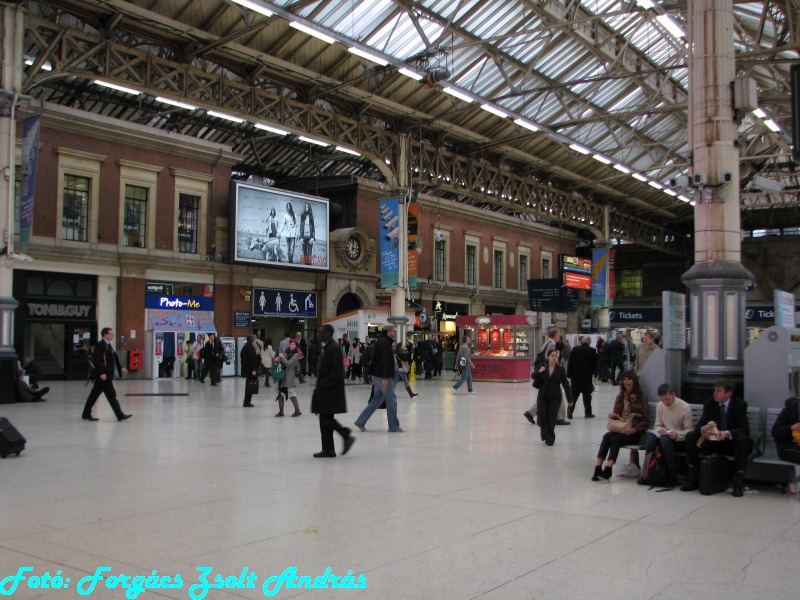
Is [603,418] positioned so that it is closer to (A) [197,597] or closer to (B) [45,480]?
(B) [45,480]

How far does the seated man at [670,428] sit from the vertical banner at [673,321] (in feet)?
3.60

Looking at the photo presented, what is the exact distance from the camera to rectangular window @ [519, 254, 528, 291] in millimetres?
47375

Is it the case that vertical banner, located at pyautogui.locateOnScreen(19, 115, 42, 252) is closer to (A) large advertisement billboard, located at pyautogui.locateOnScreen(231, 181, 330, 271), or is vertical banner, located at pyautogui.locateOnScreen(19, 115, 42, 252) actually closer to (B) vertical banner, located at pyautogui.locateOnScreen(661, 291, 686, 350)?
(A) large advertisement billboard, located at pyautogui.locateOnScreen(231, 181, 330, 271)

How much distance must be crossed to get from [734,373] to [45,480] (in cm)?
765

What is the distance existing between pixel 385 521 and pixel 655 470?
317 centimetres

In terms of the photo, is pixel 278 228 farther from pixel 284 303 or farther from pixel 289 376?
pixel 289 376

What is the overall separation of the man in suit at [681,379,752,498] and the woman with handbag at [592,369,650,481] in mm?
673

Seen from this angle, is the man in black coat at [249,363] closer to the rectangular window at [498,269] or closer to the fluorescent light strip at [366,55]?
the fluorescent light strip at [366,55]

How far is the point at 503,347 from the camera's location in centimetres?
2980

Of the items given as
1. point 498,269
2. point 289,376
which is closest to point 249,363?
point 289,376

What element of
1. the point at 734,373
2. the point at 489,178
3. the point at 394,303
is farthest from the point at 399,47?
the point at 734,373

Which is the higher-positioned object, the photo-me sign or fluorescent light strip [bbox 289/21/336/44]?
fluorescent light strip [bbox 289/21/336/44]

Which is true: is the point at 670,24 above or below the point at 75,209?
above

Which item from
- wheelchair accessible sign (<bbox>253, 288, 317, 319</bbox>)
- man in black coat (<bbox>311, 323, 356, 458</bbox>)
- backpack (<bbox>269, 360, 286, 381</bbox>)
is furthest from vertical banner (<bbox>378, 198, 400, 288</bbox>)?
man in black coat (<bbox>311, 323, 356, 458</bbox>)
